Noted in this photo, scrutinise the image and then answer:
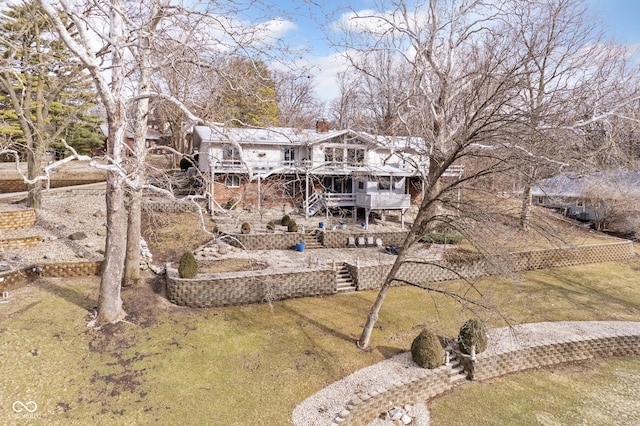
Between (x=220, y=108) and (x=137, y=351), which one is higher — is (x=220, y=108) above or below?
above

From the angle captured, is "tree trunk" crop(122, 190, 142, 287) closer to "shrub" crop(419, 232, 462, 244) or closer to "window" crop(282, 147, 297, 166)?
"window" crop(282, 147, 297, 166)

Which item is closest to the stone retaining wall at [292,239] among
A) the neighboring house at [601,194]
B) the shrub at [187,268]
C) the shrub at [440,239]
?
the shrub at [440,239]

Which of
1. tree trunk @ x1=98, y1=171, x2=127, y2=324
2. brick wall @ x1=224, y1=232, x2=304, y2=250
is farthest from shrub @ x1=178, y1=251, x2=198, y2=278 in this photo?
brick wall @ x1=224, y1=232, x2=304, y2=250

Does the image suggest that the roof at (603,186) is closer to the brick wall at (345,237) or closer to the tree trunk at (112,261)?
the brick wall at (345,237)

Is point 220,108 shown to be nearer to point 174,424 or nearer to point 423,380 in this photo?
point 174,424

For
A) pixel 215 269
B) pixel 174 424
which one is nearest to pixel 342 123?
pixel 215 269

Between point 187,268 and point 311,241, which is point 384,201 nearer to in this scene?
point 311,241
